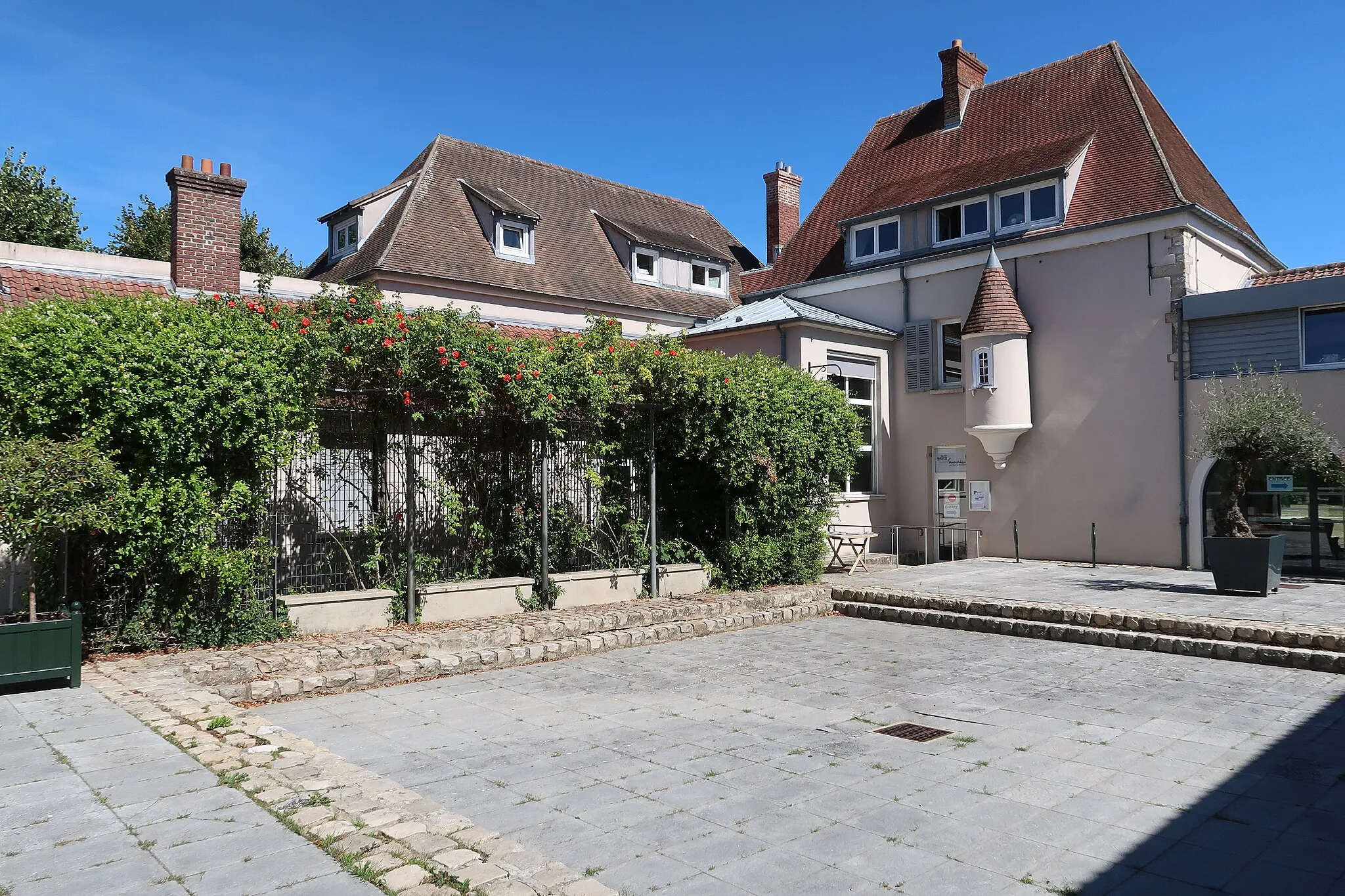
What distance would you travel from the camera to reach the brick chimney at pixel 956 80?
73.0ft

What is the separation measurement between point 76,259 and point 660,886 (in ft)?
57.7

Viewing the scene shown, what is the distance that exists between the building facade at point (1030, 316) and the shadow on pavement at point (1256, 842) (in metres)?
11.7

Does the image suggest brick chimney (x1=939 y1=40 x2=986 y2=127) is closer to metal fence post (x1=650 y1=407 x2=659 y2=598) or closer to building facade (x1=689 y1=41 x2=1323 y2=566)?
building facade (x1=689 y1=41 x2=1323 y2=566)

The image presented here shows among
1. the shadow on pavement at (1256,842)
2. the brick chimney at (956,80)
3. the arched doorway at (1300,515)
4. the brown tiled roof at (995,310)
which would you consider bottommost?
the shadow on pavement at (1256,842)

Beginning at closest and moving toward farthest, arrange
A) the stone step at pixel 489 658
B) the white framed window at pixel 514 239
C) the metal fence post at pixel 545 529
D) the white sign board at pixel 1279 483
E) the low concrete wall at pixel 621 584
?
the stone step at pixel 489 658
the metal fence post at pixel 545 529
the low concrete wall at pixel 621 584
the white sign board at pixel 1279 483
the white framed window at pixel 514 239

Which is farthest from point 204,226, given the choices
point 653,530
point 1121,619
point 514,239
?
point 1121,619

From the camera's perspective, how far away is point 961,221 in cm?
1953

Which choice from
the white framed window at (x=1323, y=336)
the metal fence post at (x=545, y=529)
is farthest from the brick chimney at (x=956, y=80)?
the metal fence post at (x=545, y=529)

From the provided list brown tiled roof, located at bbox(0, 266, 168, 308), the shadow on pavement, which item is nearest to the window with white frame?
brown tiled roof, located at bbox(0, 266, 168, 308)

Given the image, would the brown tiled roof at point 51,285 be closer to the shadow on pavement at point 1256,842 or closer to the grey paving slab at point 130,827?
the grey paving slab at point 130,827

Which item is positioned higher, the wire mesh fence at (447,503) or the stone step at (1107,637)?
the wire mesh fence at (447,503)

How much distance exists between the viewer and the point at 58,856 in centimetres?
408

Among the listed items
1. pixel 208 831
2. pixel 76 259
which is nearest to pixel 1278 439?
pixel 208 831

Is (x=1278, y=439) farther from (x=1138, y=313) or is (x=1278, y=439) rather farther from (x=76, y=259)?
(x=76, y=259)
